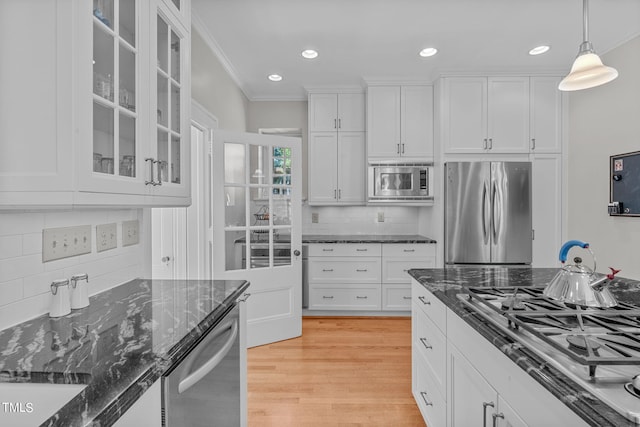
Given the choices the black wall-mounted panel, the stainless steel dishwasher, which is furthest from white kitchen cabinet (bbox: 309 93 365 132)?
the stainless steel dishwasher

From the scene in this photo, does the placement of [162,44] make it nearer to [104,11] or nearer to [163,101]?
[163,101]

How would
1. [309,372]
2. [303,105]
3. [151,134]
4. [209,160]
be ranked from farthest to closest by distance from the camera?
[303,105]
[209,160]
[309,372]
[151,134]

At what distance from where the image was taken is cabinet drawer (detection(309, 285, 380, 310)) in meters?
3.82

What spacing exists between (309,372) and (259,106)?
3.28 meters

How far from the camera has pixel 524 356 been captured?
0.89 m

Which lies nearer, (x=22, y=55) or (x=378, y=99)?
(x=22, y=55)

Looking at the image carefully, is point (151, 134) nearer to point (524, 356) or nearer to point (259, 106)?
→ point (524, 356)

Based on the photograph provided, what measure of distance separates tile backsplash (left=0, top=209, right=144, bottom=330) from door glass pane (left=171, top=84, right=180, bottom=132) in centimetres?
50

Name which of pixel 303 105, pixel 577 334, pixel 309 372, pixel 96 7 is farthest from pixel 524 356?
pixel 303 105

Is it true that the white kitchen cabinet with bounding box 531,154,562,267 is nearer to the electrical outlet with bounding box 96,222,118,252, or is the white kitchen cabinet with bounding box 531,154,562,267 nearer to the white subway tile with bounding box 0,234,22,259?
the electrical outlet with bounding box 96,222,118,252

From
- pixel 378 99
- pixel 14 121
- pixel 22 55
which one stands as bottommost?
pixel 14 121

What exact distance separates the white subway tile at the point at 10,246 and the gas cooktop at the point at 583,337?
1.54m

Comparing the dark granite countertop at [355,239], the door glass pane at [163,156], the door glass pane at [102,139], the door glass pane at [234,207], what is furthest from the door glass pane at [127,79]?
the dark granite countertop at [355,239]

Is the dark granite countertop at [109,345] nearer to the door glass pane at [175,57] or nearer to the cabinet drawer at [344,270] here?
the door glass pane at [175,57]
